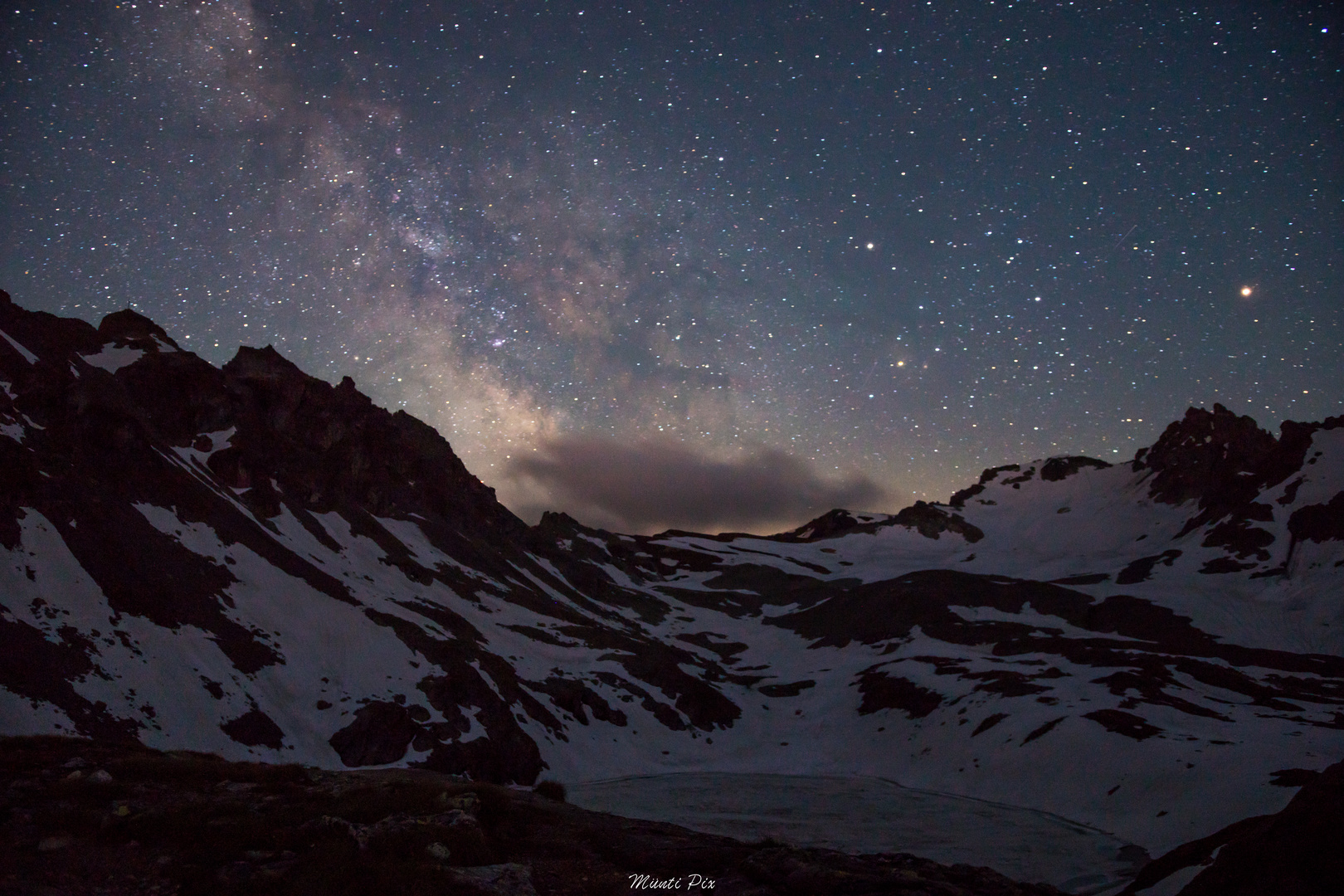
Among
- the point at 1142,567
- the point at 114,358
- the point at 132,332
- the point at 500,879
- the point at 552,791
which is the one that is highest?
the point at 132,332

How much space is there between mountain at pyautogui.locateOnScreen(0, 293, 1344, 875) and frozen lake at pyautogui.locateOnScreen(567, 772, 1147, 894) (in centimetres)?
435

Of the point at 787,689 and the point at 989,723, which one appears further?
the point at 787,689

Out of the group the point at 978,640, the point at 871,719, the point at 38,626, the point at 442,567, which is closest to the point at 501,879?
the point at 38,626

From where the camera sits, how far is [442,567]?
317 ft

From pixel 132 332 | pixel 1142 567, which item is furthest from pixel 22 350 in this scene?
pixel 1142 567

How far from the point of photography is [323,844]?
10.8 metres

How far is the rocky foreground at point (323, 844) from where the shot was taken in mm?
9734

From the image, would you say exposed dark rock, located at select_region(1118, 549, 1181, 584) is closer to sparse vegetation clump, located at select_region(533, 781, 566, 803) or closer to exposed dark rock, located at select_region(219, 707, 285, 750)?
exposed dark rock, located at select_region(219, 707, 285, 750)

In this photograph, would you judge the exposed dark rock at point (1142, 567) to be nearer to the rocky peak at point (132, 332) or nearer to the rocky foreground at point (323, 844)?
the rocky foreground at point (323, 844)

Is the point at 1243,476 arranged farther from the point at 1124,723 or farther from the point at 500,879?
the point at 500,879

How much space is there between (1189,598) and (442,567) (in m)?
129

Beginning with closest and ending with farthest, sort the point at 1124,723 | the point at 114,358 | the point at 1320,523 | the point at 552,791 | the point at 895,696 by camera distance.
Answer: the point at 552,791, the point at 1124,723, the point at 895,696, the point at 114,358, the point at 1320,523

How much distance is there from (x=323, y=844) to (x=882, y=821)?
4270 centimetres

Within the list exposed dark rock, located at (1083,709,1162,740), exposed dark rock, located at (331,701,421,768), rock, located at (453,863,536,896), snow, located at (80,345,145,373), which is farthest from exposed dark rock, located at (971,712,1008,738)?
snow, located at (80,345,145,373)
